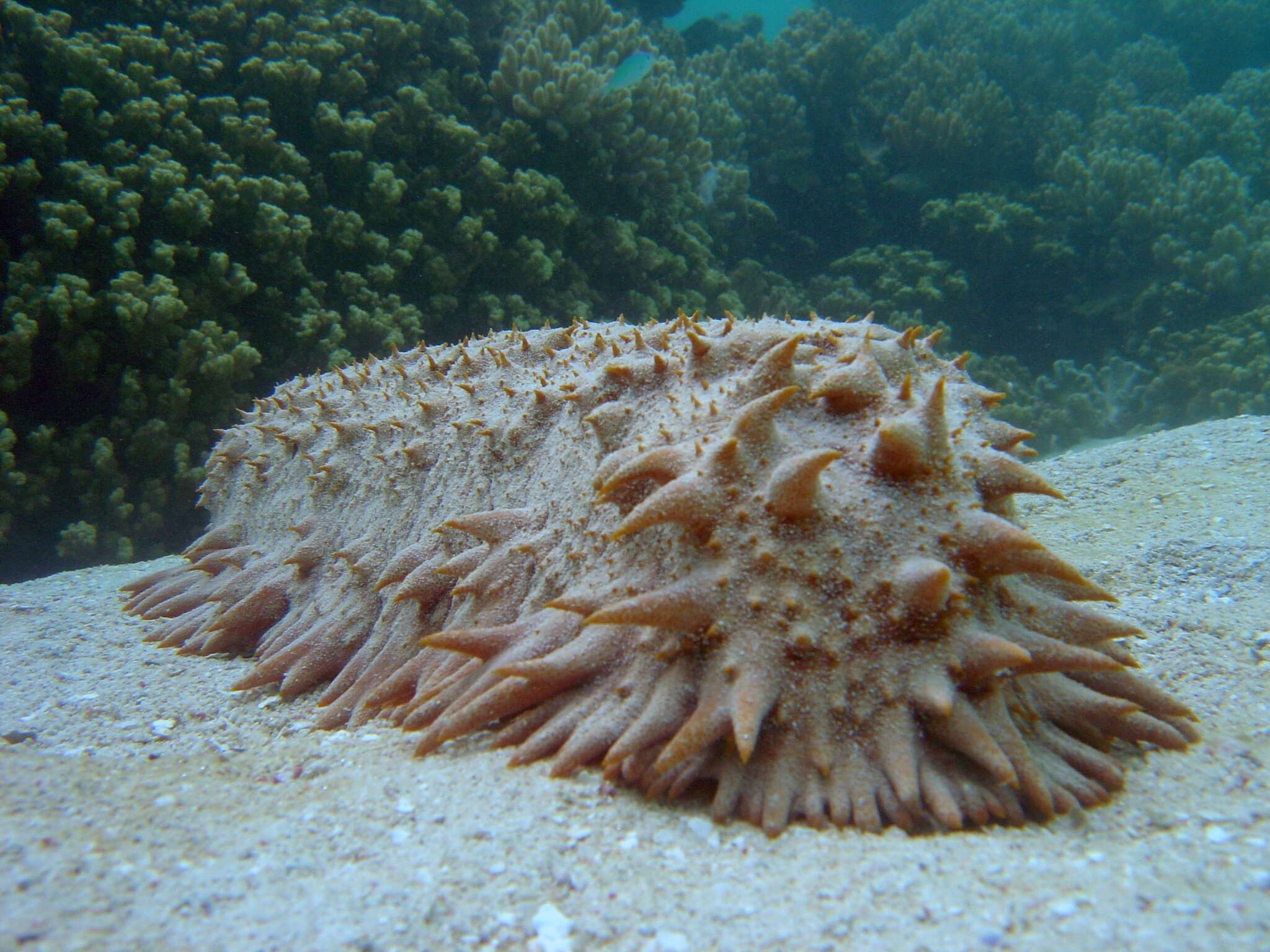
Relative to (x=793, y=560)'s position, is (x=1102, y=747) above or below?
below

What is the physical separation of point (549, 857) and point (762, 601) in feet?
2.15

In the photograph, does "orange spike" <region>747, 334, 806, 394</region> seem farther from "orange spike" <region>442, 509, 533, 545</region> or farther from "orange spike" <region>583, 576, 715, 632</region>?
"orange spike" <region>442, 509, 533, 545</region>

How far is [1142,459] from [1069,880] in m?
3.50

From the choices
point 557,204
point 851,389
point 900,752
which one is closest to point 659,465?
point 851,389

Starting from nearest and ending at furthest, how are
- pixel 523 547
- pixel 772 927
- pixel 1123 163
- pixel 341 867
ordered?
pixel 772 927, pixel 341 867, pixel 523 547, pixel 1123 163

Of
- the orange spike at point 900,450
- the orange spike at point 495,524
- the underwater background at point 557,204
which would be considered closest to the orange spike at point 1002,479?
the orange spike at point 900,450

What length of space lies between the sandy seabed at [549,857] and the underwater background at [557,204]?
10.5 ft

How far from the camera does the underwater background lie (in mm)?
4645

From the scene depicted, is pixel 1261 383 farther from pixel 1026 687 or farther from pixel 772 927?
pixel 772 927

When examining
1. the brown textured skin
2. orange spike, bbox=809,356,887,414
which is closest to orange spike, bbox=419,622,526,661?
the brown textured skin

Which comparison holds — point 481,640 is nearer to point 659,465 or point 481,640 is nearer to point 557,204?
point 659,465

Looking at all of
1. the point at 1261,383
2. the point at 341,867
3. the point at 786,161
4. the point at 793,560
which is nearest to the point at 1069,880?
the point at 793,560

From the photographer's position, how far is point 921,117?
995cm

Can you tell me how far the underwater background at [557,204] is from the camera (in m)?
4.64
